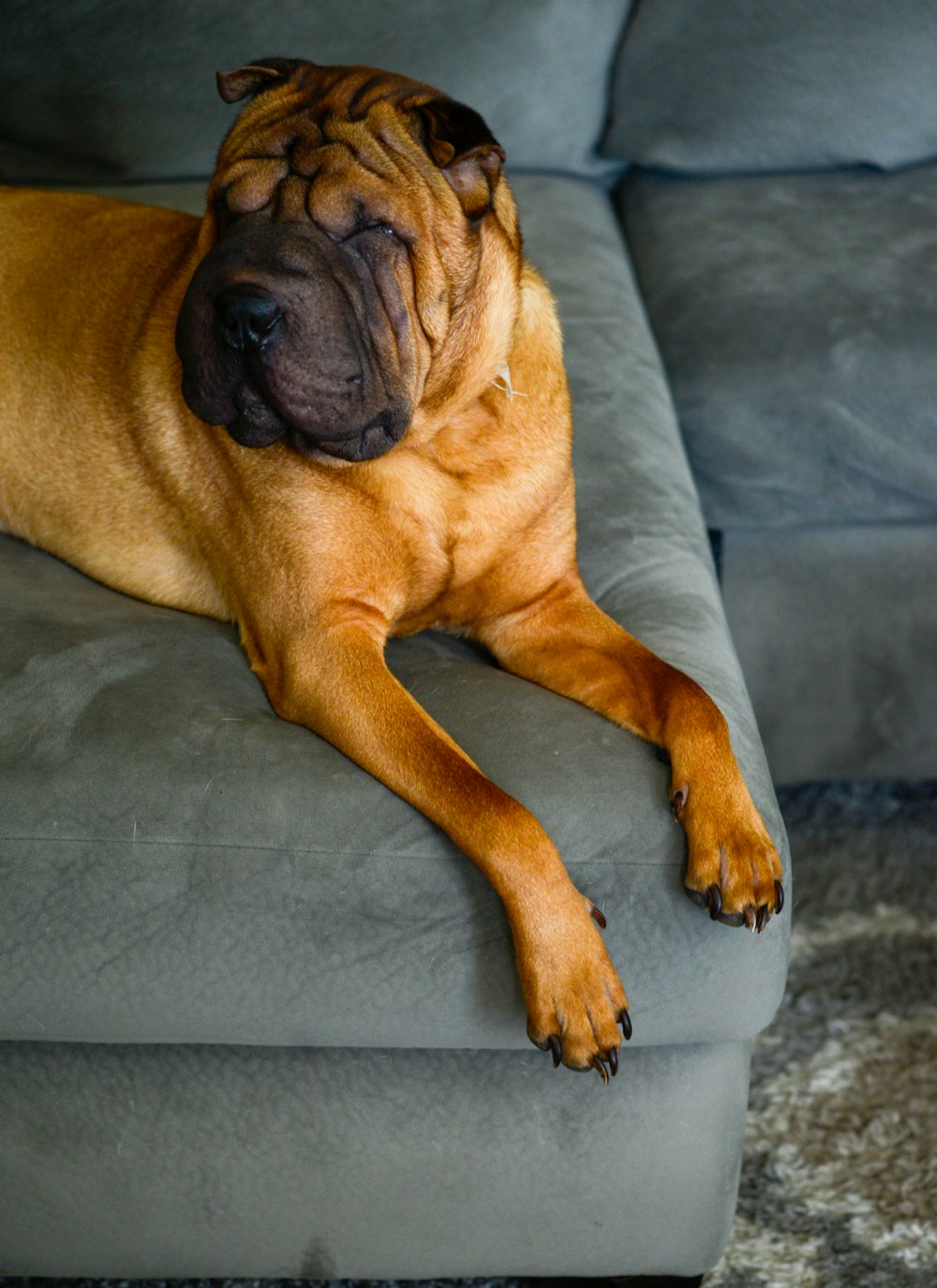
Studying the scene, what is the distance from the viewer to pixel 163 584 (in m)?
1.65

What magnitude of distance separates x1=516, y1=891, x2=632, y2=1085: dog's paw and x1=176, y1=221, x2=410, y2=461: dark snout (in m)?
0.54

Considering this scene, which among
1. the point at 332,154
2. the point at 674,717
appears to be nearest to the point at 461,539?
the point at 674,717

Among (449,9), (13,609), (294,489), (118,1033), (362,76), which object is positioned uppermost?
(362,76)

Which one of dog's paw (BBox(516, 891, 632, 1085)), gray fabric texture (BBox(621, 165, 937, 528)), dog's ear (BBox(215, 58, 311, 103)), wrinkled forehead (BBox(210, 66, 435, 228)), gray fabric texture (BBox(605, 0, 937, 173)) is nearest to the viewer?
dog's paw (BBox(516, 891, 632, 1085))

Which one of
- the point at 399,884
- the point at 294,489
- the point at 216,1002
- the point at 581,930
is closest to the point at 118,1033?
the point at 216,1002

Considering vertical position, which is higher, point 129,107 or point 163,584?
point 129,107

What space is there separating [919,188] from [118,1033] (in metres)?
2.13

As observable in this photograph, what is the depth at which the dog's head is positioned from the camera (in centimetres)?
126

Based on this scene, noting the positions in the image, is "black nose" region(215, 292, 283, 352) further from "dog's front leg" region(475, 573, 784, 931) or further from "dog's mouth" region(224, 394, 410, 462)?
"dog's front leg" region(475, 573, 784, 931)

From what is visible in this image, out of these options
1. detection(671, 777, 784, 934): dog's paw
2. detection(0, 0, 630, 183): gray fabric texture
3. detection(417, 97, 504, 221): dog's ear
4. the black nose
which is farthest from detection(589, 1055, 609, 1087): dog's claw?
detection(0, 0, 630, 183): gray fabric texture

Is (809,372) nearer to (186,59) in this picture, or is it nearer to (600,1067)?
(600,1067)

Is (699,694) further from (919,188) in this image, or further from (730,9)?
(730,9)

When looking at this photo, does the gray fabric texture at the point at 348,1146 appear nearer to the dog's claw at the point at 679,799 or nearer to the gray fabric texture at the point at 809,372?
the dog's claw at the point at 679,799

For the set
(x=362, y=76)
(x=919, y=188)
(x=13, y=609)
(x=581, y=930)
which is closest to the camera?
(x=581, y=930)
